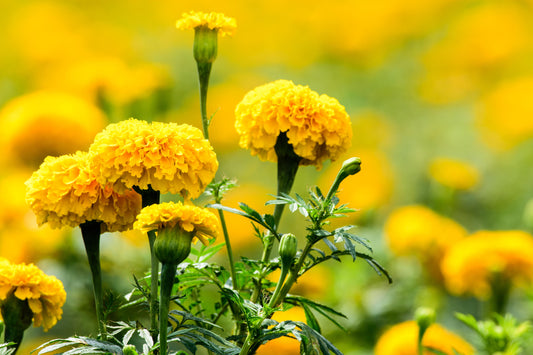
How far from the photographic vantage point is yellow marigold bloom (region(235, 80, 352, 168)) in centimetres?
106

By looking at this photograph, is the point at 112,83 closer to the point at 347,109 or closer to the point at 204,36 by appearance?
the point at 204,36

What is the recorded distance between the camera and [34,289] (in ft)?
3.39

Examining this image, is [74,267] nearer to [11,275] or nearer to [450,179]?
[11,275]

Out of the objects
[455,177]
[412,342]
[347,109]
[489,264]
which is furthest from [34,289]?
[347,109]

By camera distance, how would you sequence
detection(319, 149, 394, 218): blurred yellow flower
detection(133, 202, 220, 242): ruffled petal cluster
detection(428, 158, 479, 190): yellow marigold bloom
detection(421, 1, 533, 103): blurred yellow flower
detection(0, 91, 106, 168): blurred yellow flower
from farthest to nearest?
detection(421, 1, 533, 103): blurred yellow flower < detection(319, 149, 394, 218): blurred yellow flower < detection(428, 158, 479, 190): yellow marigold bloom < detection(0, 91, 106, 168): blurred yellow flower < detection(133, 202, 220, 242): ruffled petal cluster

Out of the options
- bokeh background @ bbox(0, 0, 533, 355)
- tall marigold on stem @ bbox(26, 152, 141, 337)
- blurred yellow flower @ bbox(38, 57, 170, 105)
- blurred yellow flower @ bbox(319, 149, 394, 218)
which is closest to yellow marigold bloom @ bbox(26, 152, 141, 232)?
tall marigold on stem @ bbox(26, 152, 141, 337)

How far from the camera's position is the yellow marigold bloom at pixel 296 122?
3.49 ft

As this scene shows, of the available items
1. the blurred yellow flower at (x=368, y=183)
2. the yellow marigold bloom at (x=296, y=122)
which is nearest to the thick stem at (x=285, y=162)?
the yellow marigold bloom at (x=296, y=122)

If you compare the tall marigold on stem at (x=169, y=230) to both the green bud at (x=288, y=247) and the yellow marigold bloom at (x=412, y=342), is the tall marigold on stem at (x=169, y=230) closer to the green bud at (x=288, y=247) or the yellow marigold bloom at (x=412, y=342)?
the green bud at (x=288, y=247)

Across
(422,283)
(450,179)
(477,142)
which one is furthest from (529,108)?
(422,283)

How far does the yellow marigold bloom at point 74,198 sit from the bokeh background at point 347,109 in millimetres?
810

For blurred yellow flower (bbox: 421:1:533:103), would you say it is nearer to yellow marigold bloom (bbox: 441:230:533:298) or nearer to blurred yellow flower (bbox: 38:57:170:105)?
blurred yellow flower (bbox: 38:57:170:105)

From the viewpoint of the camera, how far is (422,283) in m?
2.26

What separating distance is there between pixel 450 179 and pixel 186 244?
181 cm
